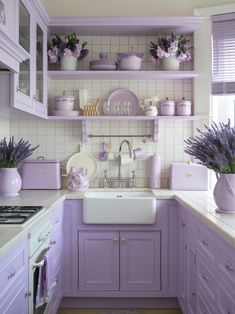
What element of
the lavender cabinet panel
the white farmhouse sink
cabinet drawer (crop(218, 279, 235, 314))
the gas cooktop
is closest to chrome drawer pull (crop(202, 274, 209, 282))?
cabinet drawer (crop(218, 279, 235, 314))

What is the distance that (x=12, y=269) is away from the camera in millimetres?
1376

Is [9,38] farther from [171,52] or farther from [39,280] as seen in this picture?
[171,52]

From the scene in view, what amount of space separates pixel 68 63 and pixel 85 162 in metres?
0.84

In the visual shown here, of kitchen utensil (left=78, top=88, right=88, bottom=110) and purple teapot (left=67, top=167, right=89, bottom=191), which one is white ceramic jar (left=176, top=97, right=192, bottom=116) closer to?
kitchen utensil (left=78, top=88, right=88, bottom=110)

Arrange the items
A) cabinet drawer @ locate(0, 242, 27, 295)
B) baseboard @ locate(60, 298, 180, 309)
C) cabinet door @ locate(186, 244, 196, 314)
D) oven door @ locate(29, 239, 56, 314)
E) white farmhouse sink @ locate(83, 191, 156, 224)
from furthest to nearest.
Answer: baseboard @ locate(60, 298, 180, 309) → white farmhouse sink @ locate(83, 191, 156, 224) → cabinet door @ locate(186, 244, 196, 314) → oven door @ locate(29, 239, 56, 314) → cabinet drawer @ locate(0, 242, 27, 295)

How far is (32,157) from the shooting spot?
3.11m

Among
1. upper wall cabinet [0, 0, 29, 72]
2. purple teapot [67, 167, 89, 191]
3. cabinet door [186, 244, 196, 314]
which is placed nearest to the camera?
upper wall cabinet [0, 0, 29, 72]

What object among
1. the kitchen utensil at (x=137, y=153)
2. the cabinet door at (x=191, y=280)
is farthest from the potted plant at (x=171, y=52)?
the cabinet door at (x=191, y=280)

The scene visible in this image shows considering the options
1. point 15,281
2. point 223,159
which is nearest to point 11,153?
point 15,281

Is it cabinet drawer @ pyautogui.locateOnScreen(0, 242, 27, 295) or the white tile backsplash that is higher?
the white tile backsplash

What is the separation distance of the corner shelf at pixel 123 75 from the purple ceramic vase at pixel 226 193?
1288 millimetres

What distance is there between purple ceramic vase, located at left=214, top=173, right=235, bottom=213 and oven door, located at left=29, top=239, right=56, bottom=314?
956mm

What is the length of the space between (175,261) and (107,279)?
1.68ft

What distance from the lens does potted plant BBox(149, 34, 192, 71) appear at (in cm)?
289
